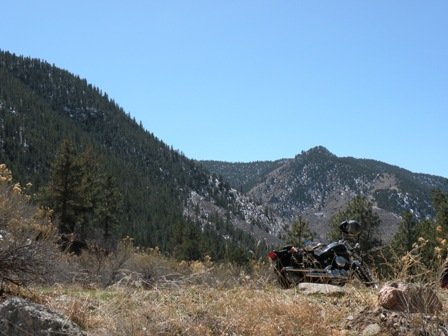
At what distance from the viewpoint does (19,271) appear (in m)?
5.88

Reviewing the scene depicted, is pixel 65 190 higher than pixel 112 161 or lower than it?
lower

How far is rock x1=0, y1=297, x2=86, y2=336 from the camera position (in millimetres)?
4500

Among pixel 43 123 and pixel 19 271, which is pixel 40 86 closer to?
pixel 43 123

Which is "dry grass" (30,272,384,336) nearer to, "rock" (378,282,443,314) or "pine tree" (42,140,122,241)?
"rock" (378,282,443,314)

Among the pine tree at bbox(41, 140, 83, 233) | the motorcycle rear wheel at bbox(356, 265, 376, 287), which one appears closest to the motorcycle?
the motorcycle rear wheel at bbox(356, 265, 376, 287)

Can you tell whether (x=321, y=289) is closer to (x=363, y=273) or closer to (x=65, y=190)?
(x=363, y=273)

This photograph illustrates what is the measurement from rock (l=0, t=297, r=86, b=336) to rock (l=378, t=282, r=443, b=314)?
104 inches

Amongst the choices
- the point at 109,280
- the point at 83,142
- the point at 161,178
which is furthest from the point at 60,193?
the point at 161,178

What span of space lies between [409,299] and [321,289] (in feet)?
4.96

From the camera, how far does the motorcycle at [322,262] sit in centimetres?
666

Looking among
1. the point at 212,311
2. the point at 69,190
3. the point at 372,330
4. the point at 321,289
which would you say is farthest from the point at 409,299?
the point at 69,190

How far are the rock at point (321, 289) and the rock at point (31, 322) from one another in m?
2.48

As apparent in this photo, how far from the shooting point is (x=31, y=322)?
4.54m

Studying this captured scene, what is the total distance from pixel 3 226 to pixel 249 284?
469cm
